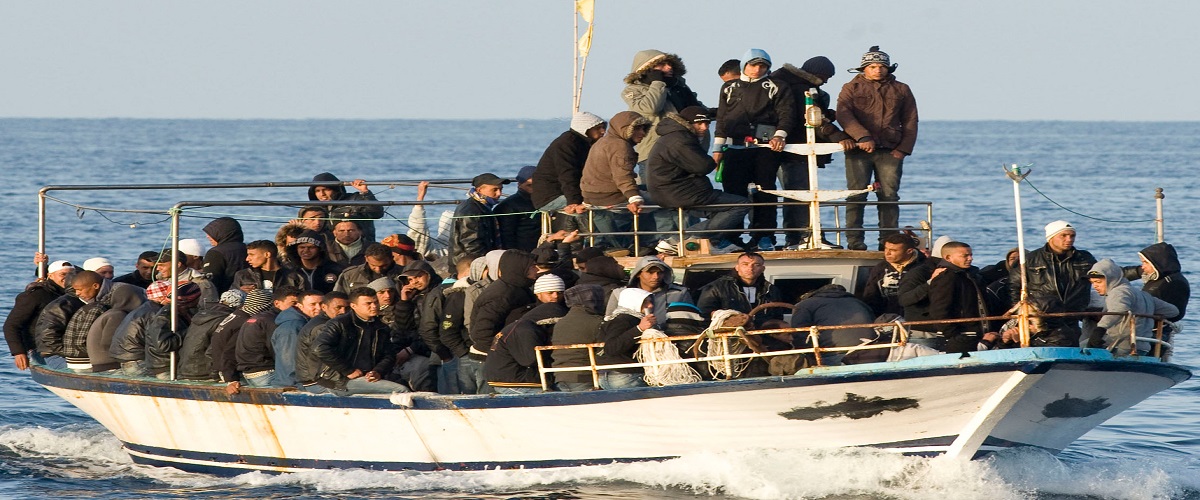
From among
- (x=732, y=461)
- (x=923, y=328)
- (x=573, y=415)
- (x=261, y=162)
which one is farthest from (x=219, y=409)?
(x=261, y=162)

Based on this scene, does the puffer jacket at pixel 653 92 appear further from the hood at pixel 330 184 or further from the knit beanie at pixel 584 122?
the hood at pixel 330 184

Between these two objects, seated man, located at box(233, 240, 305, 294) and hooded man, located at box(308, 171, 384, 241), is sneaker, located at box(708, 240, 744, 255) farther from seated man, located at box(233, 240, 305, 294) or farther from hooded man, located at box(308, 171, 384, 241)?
hooded man, located at box(308, 171, 384, 241)

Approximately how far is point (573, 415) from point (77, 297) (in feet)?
20.2

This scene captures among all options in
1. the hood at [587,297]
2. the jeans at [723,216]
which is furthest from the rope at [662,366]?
the jeans at [723,216]

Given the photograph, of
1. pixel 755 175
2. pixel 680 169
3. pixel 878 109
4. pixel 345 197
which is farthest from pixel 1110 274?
pixel 345 197

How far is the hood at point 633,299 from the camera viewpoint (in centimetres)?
1341

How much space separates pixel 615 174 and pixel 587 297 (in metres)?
2.50

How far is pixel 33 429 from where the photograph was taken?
19703 mm

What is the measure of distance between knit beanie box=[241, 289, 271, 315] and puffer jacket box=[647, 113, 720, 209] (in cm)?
374

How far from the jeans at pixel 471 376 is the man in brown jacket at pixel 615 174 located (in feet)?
6.20

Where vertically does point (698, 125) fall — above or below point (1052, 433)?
above

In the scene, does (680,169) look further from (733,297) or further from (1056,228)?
(1056,228)

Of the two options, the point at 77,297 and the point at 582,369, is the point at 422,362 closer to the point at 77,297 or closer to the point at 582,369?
the point at 582,369

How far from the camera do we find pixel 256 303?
50.1 feet
